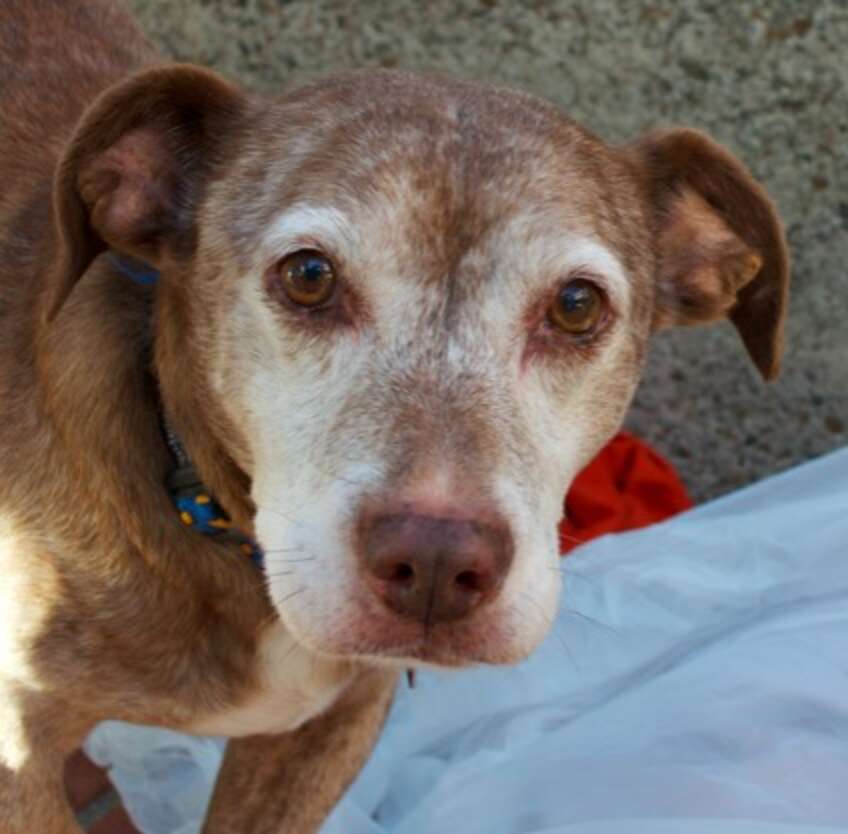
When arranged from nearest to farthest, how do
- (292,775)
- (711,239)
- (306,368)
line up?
(306,368) → (711,239) → (292,775)

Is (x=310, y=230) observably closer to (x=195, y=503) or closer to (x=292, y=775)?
(x=195, y=503)

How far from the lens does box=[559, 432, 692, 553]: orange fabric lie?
4.05 metres

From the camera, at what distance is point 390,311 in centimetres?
218

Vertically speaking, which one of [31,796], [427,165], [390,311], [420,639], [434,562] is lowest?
[31,796]

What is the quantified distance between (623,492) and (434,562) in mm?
2311

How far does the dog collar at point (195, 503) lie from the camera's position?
8.01 feet

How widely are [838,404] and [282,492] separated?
8.17 ft

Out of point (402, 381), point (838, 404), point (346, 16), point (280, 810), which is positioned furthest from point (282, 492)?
point (838, 404)

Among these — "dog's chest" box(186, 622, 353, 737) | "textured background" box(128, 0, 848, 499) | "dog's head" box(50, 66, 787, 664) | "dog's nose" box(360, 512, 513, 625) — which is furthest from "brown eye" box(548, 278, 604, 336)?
"textured background" box(128, 0, 848, 499)

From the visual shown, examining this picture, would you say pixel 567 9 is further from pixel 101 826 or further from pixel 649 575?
pixel 101 826

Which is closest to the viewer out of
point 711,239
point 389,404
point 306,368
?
point 389,404

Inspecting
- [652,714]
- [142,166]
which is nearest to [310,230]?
[142,166]

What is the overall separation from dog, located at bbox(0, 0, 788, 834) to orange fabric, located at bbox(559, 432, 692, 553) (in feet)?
4.24

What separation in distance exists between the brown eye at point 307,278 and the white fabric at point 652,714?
1006 millimetres
